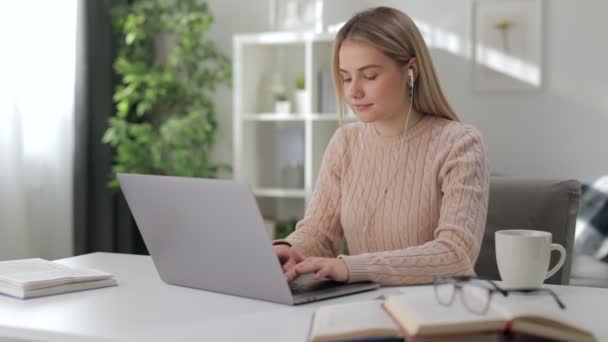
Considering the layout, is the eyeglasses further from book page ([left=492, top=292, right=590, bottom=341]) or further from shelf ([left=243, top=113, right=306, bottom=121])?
shelf ([left=243, top=113, right=306, bottom=121])

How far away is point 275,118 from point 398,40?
80.7 inches

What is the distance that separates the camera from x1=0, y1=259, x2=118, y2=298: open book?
1358mm

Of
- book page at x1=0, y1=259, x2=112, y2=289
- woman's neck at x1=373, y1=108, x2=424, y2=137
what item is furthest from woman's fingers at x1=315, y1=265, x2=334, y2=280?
woman's neck at x1=373, y1=108, x2=424, y2=137

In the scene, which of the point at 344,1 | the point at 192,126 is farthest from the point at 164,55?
the point at 344,1

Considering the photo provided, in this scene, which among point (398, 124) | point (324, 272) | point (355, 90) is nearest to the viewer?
point (324, 272)

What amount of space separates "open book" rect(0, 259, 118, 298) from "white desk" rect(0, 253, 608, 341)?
2cm

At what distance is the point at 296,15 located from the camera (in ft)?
12.9

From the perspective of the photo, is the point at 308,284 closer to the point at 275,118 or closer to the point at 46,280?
the point at 46,280

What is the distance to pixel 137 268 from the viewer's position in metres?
1.62

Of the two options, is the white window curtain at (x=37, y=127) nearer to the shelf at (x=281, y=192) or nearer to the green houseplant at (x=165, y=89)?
the green houseplant at (x=165, y=89)

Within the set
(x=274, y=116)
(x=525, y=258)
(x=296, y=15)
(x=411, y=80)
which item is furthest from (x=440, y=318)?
(x=296, y=15)

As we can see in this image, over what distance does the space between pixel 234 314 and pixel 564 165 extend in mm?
2842

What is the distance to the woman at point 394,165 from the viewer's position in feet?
5.03

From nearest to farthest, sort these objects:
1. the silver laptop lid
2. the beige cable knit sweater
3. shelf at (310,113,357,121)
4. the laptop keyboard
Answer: the silver laptop lid
the laptop keyboard
the beige cable knit sweater
shelf at (310,113,357,121)
